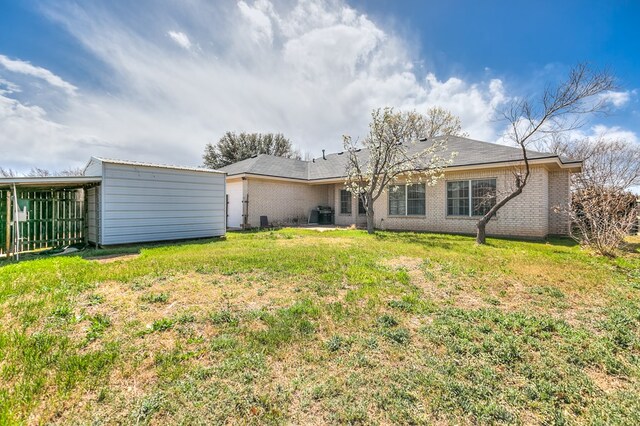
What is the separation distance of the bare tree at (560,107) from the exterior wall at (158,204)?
10.2 m

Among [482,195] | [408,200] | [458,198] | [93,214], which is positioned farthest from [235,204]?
[482,195]

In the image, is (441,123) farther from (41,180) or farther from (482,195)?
(41,180)

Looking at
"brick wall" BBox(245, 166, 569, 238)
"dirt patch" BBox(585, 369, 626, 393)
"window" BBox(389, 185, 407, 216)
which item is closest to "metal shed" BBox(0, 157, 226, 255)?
"brick wall" BBox(245, 166, 569, 238)

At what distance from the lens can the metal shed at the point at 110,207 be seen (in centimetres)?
759

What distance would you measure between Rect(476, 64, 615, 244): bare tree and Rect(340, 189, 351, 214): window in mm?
8550

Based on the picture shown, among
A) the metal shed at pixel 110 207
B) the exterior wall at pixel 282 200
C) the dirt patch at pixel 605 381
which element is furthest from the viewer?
the exterior wall at pixel 282 200

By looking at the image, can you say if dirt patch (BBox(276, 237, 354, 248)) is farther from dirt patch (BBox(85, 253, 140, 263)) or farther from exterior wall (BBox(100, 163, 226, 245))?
dirt patch (BBox(85, 253, 140, 263))

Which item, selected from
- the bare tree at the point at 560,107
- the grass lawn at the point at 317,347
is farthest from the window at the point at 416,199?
the grass lawn at the point at 317,347

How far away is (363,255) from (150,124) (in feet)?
38.1

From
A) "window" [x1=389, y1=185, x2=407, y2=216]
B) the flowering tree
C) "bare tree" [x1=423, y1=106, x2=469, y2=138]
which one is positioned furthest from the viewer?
"bare tree" [x1=423, y1=106, x2=469, y2=138]

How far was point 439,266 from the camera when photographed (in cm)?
575

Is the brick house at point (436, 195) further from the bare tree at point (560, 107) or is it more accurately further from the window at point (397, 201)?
the bare tree at point (560, 107)

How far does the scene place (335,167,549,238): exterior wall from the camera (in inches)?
400

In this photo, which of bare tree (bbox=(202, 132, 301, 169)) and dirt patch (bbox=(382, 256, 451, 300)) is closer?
dirt patch (bbox=(382, 256, 451, 300))
